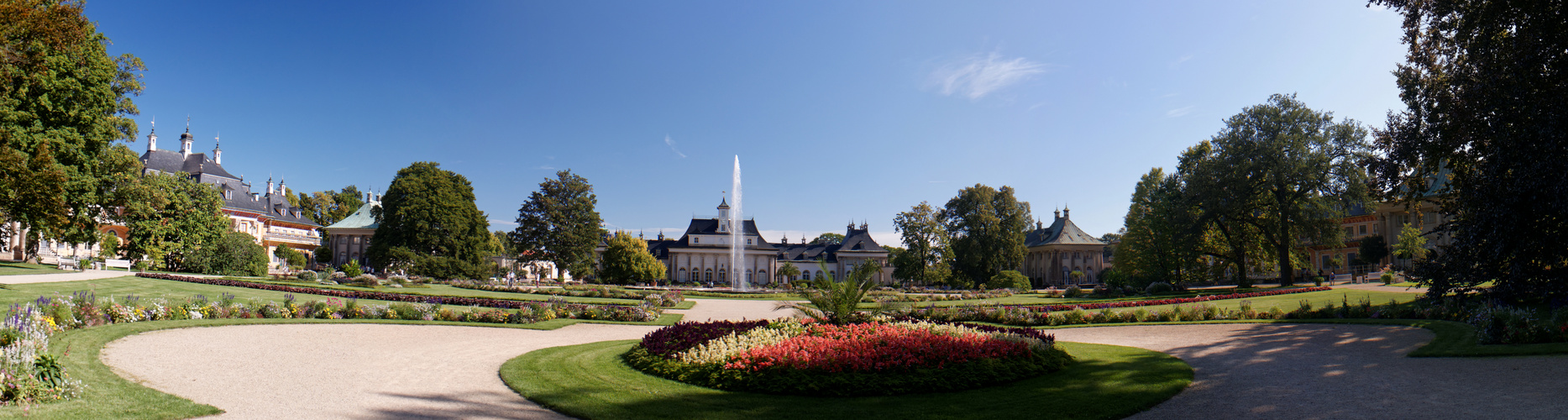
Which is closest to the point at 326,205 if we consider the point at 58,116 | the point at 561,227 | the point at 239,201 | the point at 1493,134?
the point at 239,201

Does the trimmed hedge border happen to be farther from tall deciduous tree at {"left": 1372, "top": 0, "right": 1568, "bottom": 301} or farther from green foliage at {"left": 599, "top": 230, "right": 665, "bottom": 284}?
green foliage at {"left": 599, "top": 230, "right": 665, "bottom": 284}

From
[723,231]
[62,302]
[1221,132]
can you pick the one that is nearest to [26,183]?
[62,302]

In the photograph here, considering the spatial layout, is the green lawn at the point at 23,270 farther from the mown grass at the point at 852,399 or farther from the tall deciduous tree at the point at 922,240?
the tall deciduous tree at the point at 922,240

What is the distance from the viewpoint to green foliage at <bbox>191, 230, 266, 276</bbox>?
37844 millimetres

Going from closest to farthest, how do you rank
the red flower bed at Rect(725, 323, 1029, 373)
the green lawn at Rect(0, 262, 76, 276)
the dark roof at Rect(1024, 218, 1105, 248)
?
the red flower bed at Rect(725, 323, 1029, 373)
the green lawn at Rect(0, 262, 76, 276)
the dark roof at Rect(1024, 218, 1105, 248)

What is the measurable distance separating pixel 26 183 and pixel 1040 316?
82.9 ft

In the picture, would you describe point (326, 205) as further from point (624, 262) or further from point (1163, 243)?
point (1163, 243)

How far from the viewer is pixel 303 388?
8.10m

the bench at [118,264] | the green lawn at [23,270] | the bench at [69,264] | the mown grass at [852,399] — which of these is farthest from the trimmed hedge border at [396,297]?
the mown grass at [852,399]

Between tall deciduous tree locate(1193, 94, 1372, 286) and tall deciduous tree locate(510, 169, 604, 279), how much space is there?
4251 centimetres

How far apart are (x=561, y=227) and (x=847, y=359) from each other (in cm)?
4830

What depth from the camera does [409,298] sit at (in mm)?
24750

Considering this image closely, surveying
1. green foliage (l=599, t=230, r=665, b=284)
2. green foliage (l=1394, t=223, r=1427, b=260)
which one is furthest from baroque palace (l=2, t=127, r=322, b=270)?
green foliage (l=1394, t=223, r=1427, b=260)

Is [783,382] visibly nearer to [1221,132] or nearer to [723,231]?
[1221,132]
